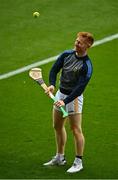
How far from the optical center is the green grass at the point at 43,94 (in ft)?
36.4

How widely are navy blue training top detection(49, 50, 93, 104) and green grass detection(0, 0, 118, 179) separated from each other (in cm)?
133

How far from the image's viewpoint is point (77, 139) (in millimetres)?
10641

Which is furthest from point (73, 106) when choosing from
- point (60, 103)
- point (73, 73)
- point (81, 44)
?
point (81, 44)

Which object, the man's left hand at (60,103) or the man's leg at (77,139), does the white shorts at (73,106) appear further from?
the man's left hand at (60,103)

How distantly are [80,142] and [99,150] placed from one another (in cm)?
108

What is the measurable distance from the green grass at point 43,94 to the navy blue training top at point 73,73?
1.33 meters

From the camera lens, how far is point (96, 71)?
15688mm

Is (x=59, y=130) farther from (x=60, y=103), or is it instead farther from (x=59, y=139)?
(x=60, y=103)

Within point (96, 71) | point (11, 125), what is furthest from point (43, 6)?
point (11, 125)

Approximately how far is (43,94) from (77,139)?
13.2 feet

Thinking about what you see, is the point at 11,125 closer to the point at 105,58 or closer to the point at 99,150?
the point at 99,150

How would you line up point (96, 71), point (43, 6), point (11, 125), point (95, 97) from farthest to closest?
point (43, 6) < point (96, 71) < point (95, 97) < point (11, 125)

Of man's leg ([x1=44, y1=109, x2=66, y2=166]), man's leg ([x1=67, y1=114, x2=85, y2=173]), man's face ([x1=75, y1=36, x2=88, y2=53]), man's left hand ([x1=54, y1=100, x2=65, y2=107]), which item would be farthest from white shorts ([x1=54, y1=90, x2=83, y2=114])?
man's face ([x1=75, y1=36, x2=88, y2=53])

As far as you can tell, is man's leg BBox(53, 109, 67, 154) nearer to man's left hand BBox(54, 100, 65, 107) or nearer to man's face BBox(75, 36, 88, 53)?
man's left hand BBox(54, 100, 65, 107)
